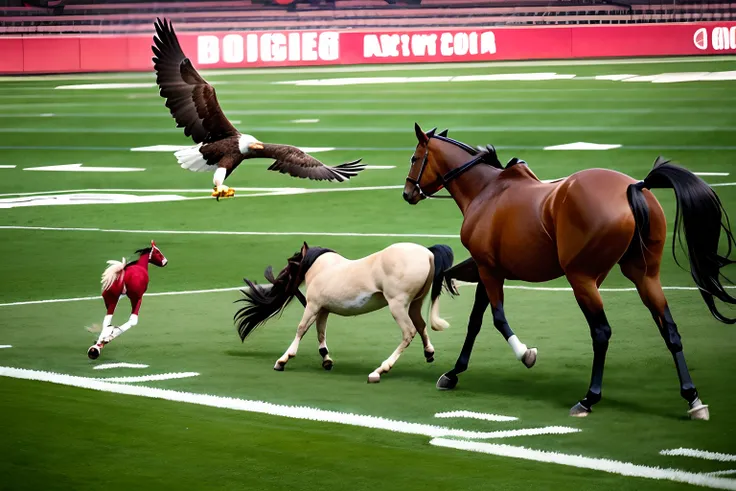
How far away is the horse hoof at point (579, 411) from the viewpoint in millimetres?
11297

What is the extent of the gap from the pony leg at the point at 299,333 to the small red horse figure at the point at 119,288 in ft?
4.55

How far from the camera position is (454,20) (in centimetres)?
6259

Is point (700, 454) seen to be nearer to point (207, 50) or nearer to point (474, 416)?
point (474, 416)

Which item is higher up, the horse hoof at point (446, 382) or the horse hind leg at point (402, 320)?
the horse hind leg at point (402, 320)

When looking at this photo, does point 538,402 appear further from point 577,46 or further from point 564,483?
point 577,46

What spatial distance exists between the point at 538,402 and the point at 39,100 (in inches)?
1659

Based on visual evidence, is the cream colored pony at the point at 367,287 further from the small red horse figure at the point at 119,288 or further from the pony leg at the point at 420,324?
the small red horse figure at the point at 119,288

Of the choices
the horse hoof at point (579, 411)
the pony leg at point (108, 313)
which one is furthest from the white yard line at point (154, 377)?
the horse hoof at point (579, 411)

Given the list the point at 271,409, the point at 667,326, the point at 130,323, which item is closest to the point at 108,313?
the point at 130,323

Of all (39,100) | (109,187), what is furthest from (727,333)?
(39,100)

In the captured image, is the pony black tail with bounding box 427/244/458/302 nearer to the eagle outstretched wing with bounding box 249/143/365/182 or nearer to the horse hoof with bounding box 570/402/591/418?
the eagle outstretched wing with bounding box 249/143/365/182

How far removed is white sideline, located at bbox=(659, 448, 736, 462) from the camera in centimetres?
1000

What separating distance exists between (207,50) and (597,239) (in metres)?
51.7

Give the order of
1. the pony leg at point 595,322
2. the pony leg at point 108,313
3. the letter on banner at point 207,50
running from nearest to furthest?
1. the pony leg at point 595,322
2. the pony leg at point 108,313
3. the letter on banner at point 207,50
